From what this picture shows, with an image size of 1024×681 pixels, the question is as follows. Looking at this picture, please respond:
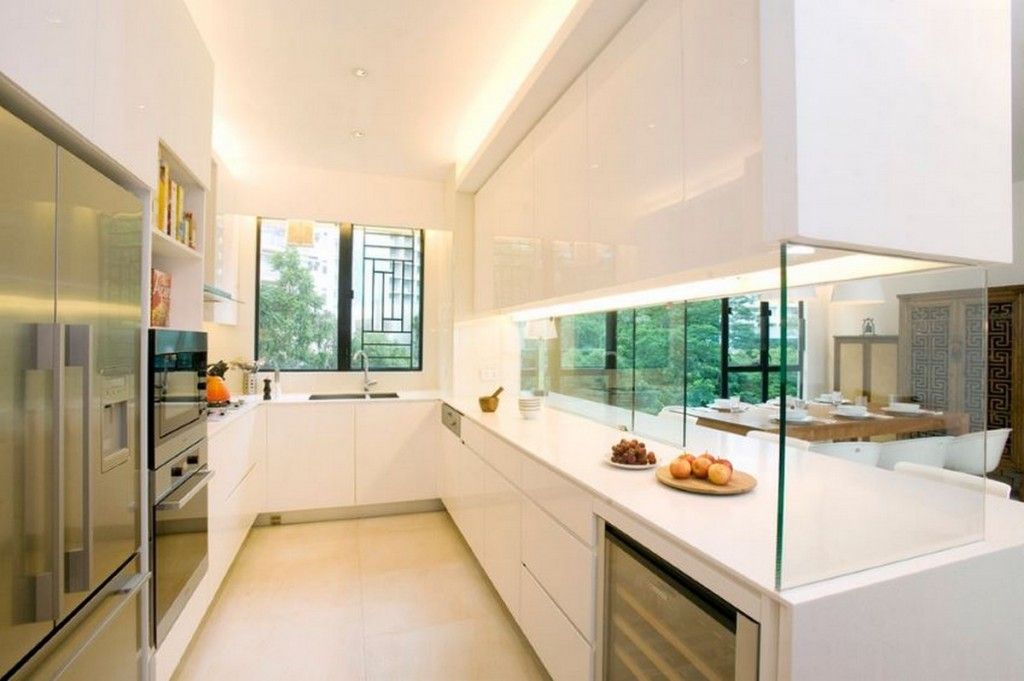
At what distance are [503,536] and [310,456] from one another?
76.9 inches

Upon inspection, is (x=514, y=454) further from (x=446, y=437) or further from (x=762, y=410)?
(x=446, y=437)

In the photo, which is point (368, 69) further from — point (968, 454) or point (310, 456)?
point (968, 454)

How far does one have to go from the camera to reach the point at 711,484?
1.53m

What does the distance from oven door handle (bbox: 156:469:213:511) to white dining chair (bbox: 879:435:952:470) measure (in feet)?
7.09

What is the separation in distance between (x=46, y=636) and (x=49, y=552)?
19 cm

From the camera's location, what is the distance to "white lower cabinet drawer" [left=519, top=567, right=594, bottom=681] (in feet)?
5.29

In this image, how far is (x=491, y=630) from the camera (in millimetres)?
2352

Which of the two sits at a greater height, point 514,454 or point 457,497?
point 514,454

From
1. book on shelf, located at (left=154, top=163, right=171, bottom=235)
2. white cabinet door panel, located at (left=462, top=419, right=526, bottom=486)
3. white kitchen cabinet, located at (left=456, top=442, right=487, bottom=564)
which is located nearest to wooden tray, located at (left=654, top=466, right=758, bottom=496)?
white cabinet door panel, located at (left=462, top=419, right=526, bottom=486)

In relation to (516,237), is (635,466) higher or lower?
lower

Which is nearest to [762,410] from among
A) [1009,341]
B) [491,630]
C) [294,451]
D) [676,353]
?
[676,353]

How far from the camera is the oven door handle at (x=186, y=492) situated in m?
1.75

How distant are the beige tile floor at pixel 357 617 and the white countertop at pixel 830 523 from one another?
1217mm

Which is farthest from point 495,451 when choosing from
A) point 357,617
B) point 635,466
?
point 357,617
